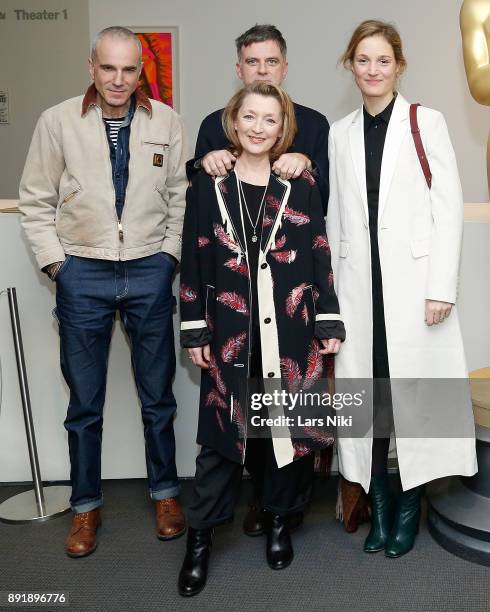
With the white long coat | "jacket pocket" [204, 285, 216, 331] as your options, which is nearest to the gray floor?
the white long coat

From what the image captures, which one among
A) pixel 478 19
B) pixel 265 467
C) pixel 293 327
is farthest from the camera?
pixel 478 19

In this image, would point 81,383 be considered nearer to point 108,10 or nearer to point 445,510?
point 445,510

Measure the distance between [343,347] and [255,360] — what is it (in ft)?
1.01

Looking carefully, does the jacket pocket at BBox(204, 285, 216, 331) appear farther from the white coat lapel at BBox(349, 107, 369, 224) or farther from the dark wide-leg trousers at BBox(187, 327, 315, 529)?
the white coat lapel at BBox(349, 107, 369, 224)

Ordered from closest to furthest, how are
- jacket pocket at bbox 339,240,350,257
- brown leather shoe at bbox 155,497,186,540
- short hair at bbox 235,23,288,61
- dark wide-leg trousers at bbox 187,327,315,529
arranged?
dark wide-leg trousers at bbox 187,327,315,529, jacket pocket at bbox 339,240,350,257, short hair at bbox 235,23,288,61, brown leather shoe at bbox 155,497,186,540

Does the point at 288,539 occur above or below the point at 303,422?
below

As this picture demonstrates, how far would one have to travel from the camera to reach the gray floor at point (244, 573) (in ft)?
7.11

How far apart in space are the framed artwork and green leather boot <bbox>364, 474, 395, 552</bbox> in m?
2.95

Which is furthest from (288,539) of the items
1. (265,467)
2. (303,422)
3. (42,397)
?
(42,397)

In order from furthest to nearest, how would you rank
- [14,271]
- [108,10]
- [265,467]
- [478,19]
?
[108,10]
[14,271]
[478,19]
[265,467]

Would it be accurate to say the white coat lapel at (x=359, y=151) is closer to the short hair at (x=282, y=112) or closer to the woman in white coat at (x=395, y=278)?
the woman in white coat at (x=395, y=278)

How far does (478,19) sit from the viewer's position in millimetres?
2574

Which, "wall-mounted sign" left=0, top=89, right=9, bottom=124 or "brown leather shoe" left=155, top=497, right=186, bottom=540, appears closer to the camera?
"brown leather shoe" left=155, top=497, right=186, bottom=540

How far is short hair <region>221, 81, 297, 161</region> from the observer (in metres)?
2.13
